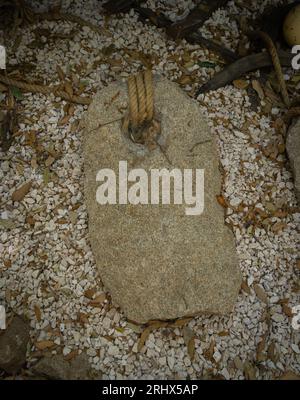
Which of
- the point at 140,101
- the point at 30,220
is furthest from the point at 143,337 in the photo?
the point at 140,101

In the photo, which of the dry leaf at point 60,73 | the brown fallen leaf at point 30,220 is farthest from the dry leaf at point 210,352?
the dry leaf at point 60,73

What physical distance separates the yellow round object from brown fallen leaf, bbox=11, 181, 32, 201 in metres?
1.59

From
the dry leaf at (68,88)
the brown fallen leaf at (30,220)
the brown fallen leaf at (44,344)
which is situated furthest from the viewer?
the dry leaf at (68,88)

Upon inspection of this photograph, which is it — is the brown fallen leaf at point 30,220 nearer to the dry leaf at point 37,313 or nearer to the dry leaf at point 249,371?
the dry leaf at point 37,313

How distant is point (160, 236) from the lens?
1.86 meters

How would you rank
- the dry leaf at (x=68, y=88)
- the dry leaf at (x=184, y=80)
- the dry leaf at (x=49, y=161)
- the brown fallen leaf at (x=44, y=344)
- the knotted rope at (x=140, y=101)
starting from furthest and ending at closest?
1. the dry leaf at (x=184, y=80)
2. the dry leaf at (x=68, y=88)
3. the dry leaf at (x=49, y=161)
4. the brown fallen leaf at (x=44, y=344)
5. the knotted rope at (x=140, y=101)

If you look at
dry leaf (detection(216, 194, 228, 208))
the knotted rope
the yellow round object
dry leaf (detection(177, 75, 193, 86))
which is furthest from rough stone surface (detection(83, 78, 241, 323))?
the yellow round object

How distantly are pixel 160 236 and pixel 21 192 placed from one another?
716mm

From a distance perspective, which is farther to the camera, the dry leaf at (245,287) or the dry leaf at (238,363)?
the dry leaf at (245,287)

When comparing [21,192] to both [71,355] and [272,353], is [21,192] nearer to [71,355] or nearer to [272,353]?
[71,355]

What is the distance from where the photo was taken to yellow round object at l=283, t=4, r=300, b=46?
2.34m

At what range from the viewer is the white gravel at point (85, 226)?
188 cm

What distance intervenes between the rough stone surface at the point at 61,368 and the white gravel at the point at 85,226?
0.06 metres

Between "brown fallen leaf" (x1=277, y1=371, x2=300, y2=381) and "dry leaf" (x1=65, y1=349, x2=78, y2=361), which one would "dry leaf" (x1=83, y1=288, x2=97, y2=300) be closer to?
"dry leaf" (x1=65, y1=349, x2=78, y2=361)
